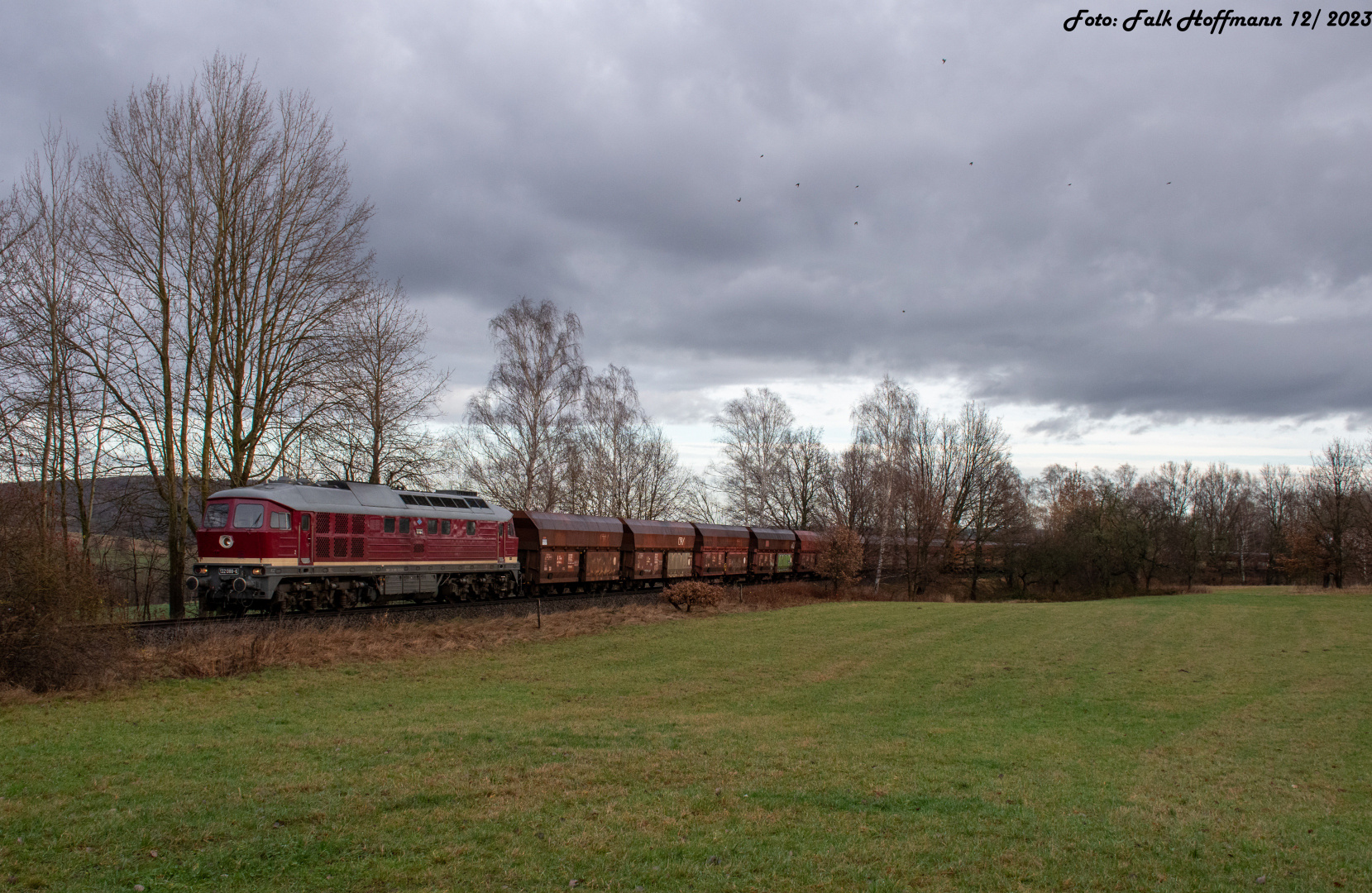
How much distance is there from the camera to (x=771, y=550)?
150 ft

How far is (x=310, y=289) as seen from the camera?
25.1 meters

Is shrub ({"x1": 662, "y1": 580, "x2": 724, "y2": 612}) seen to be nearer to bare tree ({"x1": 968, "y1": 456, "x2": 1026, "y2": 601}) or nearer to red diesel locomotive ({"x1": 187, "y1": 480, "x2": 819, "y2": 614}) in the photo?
red diesel locomotive ({"x1": 187, "y1": 480, "x2": 819, "y2": 614})

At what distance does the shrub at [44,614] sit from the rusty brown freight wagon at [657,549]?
75.2 feet

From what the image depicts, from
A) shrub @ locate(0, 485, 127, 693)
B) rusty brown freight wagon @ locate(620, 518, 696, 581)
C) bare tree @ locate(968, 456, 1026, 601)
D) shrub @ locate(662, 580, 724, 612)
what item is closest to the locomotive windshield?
shrub @ locate(0, 485, 127, 693)

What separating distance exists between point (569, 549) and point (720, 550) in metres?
11.4

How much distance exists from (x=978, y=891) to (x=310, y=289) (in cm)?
2513

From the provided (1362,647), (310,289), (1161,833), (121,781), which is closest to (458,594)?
(310,289)

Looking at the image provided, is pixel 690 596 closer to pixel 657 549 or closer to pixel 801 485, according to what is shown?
pixel 657 549

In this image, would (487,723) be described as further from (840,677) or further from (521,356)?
(521,356)

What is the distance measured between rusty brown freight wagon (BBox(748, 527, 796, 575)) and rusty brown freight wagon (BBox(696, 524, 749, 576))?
1.00 metres

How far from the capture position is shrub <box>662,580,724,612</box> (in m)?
28.8

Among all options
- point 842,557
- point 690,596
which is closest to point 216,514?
point 690,596

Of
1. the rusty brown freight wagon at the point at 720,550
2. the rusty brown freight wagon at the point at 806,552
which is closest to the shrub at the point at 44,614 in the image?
the rusty brown freight wagon at the point at 720,550

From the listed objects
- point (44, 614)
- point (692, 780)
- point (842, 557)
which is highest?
point (44, 614)
